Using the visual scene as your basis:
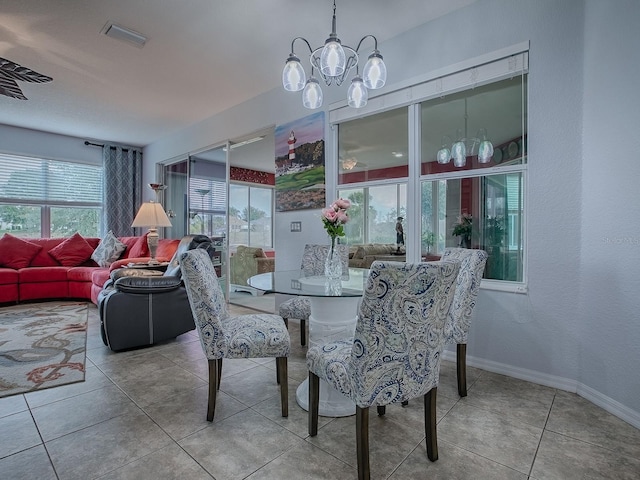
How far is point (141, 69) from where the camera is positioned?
3.53 m

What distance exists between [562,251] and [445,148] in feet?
3.77

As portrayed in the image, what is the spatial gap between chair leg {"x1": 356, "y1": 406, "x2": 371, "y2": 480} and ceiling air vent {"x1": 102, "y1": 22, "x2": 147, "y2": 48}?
132 inches

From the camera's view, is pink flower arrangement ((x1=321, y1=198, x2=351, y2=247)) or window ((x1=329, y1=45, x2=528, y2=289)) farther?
window ((x1=329, y1=45, x2=528, y2=289))

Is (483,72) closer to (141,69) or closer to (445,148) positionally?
(445,148)

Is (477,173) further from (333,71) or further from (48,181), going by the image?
(48,181)

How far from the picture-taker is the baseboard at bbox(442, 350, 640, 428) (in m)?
1.83

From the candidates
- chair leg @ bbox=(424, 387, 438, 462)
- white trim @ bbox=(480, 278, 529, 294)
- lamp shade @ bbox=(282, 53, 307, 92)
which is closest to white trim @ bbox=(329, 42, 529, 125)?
lamp shade @ bbox=(282, 53, 307, 92)

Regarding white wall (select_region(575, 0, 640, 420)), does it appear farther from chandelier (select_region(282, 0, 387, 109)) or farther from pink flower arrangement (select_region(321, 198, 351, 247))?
pink flower arrangement (select_region(321, 198, 351, 247))

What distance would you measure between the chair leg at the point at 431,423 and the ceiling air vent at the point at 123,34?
11.4 feet

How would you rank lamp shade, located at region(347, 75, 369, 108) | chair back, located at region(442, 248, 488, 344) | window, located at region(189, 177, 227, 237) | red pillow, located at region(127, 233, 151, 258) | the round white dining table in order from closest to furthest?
the round white dining table < chair back, located at region(442, 248, 488, 344) < lamp shade, located at region(347, 75, 369, 108) < red pillow, located at region(127, 233, 151, 258) < window, located at region(189, 177, 227, 237)

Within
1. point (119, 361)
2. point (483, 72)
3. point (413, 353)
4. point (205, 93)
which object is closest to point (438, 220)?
point (483, 72)

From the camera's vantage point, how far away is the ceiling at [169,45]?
2566mm

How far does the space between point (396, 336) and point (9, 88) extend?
186 inches

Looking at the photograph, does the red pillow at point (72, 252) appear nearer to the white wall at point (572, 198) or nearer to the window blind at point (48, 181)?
the window blind at point (48, 181)
